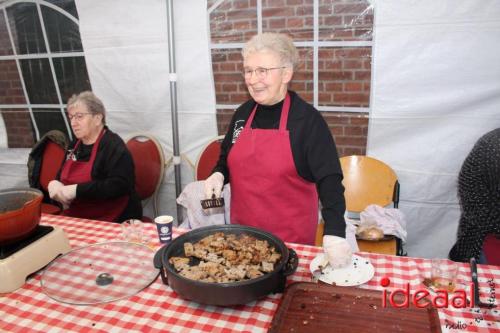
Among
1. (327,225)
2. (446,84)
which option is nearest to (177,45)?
(446,84)

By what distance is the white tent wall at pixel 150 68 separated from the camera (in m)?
3.29

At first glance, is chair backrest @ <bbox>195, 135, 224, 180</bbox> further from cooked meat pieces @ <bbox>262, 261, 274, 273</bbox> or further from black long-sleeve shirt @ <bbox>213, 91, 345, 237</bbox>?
cooked meat pieces @ <bbox>262, 261, 274, 273</bbox>

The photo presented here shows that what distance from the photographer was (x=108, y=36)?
11.5 ft

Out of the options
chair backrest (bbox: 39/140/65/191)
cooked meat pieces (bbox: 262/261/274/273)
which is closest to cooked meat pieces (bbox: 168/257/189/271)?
cooked meat pieces (bbox: 262/261/274/273)

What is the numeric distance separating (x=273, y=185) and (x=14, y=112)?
11.0 ft

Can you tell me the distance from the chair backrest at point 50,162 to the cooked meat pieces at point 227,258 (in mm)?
2440

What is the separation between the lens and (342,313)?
4.16 ft

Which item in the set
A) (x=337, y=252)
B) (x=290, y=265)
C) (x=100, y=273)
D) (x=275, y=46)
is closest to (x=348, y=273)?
(x=337, y=252)

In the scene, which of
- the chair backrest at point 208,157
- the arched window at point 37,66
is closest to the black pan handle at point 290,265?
the chair backrest at point 208,157

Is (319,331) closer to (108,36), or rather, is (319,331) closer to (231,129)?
(231,129)

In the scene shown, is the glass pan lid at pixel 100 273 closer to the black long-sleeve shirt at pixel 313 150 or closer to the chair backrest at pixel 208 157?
the black long-sleeve shirt at pixel 313 150

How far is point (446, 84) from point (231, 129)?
5.14 ft

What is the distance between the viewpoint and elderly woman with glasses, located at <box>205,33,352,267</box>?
1.90m

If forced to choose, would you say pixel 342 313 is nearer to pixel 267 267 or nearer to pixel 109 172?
pixel 267 267
